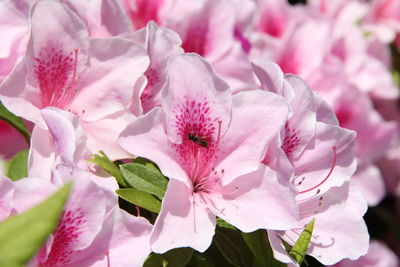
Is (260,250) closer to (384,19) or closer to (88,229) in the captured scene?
(88,229)

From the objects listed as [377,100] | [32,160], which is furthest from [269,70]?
[377,100]

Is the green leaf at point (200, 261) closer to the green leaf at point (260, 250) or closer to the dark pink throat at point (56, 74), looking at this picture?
the green leaf at point (260, 250)

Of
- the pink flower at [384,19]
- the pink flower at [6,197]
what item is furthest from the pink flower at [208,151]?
the pink flower at [384,19]

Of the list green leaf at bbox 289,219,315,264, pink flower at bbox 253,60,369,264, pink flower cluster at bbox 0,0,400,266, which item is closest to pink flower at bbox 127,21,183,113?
pink flower cluster at bbox 0,0,400,266

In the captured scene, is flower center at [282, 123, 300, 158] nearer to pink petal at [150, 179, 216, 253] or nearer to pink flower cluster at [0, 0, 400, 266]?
pink flower cluster at [0, 0, 400, 266]

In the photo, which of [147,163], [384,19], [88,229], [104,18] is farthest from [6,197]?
[384,19]

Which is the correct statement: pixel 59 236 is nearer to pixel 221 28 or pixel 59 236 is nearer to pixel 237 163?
pixel 237 163

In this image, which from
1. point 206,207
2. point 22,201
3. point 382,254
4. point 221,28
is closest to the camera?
point 22,201
